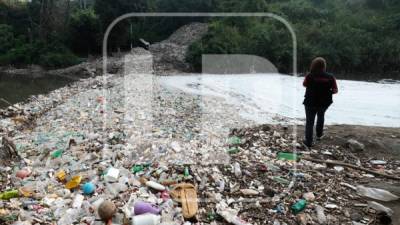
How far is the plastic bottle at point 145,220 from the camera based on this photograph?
2.83m

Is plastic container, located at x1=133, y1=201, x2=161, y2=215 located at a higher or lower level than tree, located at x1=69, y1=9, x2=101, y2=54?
lower

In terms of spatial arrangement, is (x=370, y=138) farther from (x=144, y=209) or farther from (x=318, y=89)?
(x=144, y=209)

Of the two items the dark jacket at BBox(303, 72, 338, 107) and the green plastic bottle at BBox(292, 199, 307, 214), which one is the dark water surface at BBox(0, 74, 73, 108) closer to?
the dark jacket at BBox(303, 72, 338, 107)

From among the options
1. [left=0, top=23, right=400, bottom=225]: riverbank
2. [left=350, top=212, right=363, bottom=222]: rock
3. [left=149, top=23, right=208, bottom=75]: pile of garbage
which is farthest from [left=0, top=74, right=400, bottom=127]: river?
[left=149, top=23, right=208, bottom=75]: pile of garbage

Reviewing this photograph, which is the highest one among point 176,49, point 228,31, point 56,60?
point 228,31

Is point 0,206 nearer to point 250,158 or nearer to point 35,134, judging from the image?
point 250,158

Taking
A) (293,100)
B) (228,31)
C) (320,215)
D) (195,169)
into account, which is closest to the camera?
(320,215)

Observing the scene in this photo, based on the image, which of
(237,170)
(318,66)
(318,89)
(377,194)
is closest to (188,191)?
(237,170)

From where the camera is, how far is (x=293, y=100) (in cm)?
1030

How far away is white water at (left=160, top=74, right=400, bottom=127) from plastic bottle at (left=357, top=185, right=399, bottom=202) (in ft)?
12.6

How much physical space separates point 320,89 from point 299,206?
2243mm

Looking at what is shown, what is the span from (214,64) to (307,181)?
15.5 metres

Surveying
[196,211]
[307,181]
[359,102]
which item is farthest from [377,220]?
[359,102]

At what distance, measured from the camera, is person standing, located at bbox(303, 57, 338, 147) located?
193 inches
